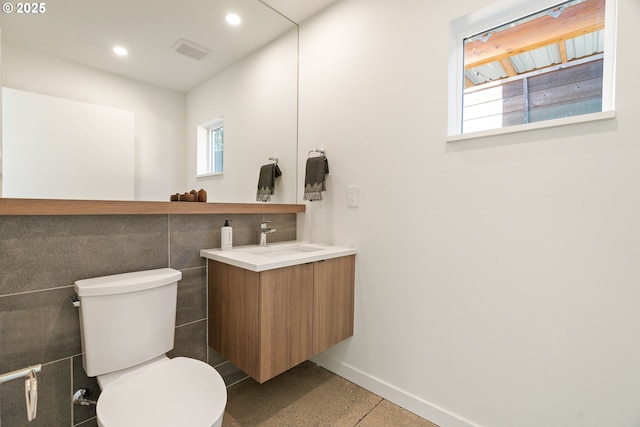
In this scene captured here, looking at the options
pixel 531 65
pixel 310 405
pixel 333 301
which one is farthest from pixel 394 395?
pixel 531 65

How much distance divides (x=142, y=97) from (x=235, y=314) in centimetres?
129

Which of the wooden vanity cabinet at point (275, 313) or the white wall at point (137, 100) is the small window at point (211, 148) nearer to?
the white wall at point (137, 100)

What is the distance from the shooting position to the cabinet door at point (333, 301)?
5.74ft

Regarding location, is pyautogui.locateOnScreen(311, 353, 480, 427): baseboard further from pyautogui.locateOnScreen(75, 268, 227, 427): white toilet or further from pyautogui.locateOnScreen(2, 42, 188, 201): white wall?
pyautogui.locateOnScreen(2, 42, 188, 201): white wall

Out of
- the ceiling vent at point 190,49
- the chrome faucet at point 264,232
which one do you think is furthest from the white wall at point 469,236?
the ceiling vent at point 190,49

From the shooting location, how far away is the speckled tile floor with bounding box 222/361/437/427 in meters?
1.60

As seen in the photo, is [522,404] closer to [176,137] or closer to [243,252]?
[243,252]

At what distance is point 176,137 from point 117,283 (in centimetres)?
90

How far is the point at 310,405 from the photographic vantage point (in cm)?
173

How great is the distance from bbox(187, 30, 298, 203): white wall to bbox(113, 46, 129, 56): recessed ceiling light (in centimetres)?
36

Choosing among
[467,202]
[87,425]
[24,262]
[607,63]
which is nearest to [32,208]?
[24,262]

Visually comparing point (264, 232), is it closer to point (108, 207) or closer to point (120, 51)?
point (108, 207)

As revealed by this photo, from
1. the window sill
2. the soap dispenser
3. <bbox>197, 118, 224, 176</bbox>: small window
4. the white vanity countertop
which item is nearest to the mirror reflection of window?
<bbox>197, 118, 224, 176</bbox>: small window

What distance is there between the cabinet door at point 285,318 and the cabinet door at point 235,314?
45 mm
